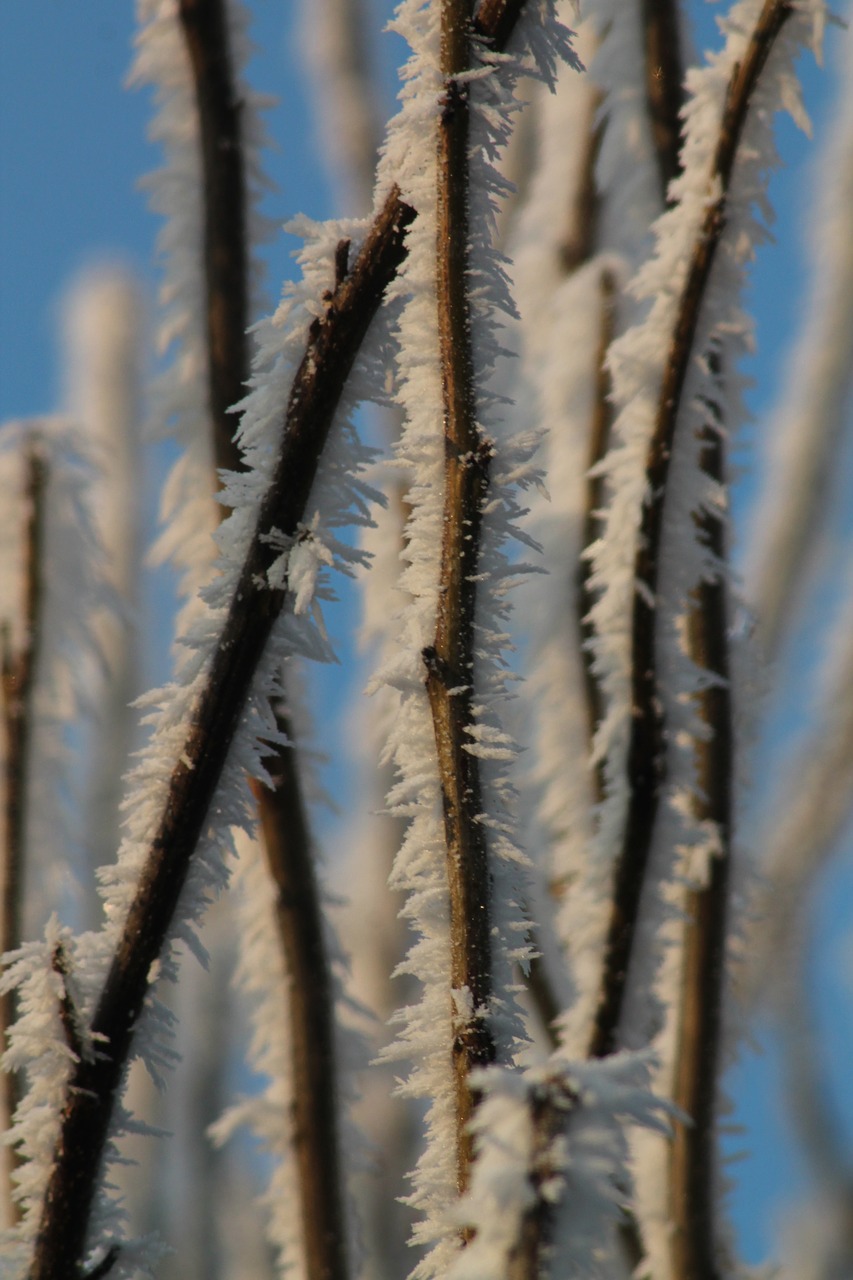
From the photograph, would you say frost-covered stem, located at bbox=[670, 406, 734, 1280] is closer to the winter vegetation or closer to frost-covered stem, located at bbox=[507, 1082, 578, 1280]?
the winter vegetation

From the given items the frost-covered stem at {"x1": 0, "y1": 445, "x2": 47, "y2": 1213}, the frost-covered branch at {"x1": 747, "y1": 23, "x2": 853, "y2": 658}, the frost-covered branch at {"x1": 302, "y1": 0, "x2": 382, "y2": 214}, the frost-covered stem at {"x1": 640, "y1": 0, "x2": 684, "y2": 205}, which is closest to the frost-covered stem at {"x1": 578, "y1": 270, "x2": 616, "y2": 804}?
the frost-covered stem at {"x1": 640, "y1": 0, "x2": 684, "y2": 205}

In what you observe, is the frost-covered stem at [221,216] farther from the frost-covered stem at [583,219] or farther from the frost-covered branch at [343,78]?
the frost-covered branch at [343,78]

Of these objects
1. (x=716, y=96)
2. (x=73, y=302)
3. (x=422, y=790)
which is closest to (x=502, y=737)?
(x=422, y=790)

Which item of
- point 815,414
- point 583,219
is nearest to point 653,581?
point 583,219

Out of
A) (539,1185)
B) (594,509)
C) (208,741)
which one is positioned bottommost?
(539,1185)

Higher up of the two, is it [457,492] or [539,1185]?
[457,492]

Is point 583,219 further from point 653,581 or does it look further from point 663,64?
point 653,581

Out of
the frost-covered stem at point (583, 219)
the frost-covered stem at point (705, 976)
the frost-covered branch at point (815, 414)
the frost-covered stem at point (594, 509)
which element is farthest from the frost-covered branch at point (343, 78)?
the frost-covered stem at point (705, 976)
